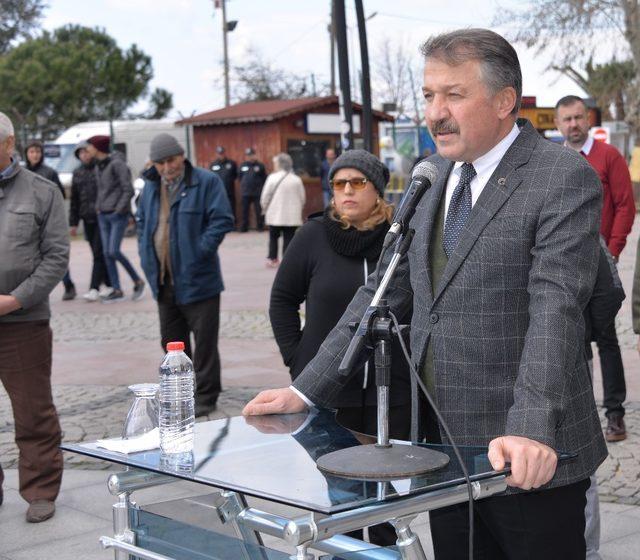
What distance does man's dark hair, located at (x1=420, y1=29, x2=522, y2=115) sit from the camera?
105 inches

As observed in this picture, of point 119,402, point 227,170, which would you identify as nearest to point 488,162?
point 119,402

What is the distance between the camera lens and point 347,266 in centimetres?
478

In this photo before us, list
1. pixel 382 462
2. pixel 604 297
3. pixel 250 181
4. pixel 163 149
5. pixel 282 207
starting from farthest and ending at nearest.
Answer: pixel 250 181, pixel 282 207, pixel 163 149, pixel 604 297, pixel 382 462

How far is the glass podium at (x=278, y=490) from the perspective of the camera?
90.4 inches

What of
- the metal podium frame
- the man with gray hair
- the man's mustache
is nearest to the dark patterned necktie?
the man's mustache

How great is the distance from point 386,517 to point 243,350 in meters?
8.09

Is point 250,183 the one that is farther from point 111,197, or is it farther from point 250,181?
point 111,197

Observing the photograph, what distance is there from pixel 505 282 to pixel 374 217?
6.77 feet

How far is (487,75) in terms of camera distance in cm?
266

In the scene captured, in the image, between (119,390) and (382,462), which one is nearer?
(382,462)

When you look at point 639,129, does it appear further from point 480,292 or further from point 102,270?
point 480,292

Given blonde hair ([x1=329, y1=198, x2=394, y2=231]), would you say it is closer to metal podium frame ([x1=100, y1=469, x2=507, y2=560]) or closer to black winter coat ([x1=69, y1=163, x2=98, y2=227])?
metal podium frame ([x1=100, y1=469, x2=507, y2=560])

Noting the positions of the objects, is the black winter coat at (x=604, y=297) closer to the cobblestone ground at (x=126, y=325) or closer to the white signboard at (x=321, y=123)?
the cobblestone ground at (x=126, y=325)

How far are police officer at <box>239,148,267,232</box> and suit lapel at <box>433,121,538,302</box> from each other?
77.1 feet
